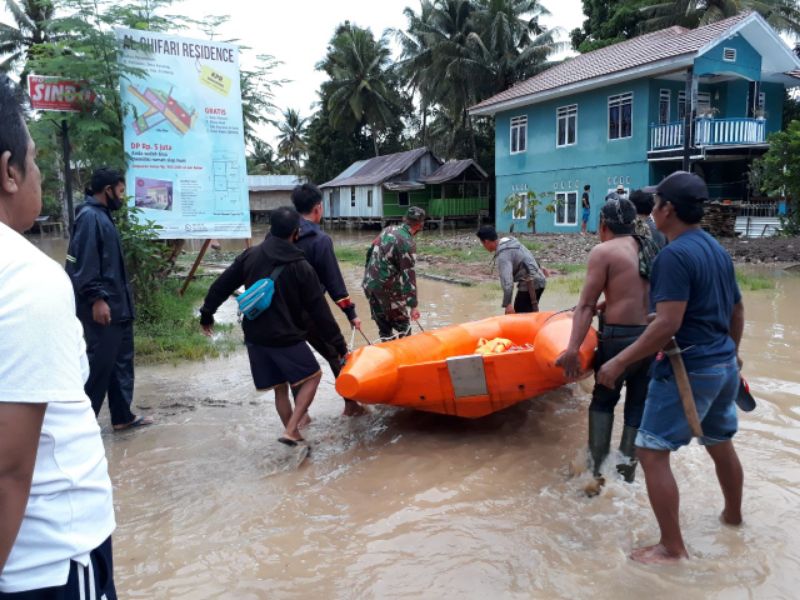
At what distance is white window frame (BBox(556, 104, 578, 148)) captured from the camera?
23.0 metres

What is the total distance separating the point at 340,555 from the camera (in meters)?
3.30

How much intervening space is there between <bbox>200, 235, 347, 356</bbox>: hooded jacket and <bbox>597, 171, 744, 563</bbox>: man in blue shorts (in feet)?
7.18

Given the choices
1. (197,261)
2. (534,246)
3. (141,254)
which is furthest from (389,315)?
(534,246)

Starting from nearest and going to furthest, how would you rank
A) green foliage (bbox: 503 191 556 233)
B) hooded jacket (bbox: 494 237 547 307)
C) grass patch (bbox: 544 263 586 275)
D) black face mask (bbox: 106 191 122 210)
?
black face mask (bbox: 106 191 122 210), hooded jacket (bbox: 494 237 547 307), grass patch (bbox: 544 263 586 275), green foliage (bbox: 503 191 556 233)

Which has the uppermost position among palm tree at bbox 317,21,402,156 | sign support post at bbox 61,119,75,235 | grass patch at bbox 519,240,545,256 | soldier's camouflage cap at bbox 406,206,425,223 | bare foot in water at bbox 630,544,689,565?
palm tree at bbox 317,21,402,156

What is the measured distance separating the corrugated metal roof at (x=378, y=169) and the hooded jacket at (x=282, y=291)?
29105mm

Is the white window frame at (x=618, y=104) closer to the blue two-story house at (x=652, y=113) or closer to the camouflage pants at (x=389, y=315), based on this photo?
the blue two-story house at (x=652, y=113)

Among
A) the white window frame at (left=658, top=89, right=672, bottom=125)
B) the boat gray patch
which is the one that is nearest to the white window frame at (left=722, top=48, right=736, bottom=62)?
the white window frame at (left=658, top=89, right=672, bottom=125)

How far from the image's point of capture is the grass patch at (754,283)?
11.0 metres

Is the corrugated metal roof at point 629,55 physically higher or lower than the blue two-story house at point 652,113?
higher

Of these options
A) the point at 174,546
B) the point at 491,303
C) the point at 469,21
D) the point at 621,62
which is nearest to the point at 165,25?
the point at 491,303

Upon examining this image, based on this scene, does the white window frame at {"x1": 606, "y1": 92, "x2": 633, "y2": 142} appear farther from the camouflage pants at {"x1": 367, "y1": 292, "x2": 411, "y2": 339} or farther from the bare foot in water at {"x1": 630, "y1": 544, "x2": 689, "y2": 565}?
the bare foot in water at {"x1": 630, "y1": 544, "x2": 689, "y2": 565}

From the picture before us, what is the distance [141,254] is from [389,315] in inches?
129

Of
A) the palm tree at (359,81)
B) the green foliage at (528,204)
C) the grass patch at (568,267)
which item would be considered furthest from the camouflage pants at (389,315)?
the palm tree at (359,81)
